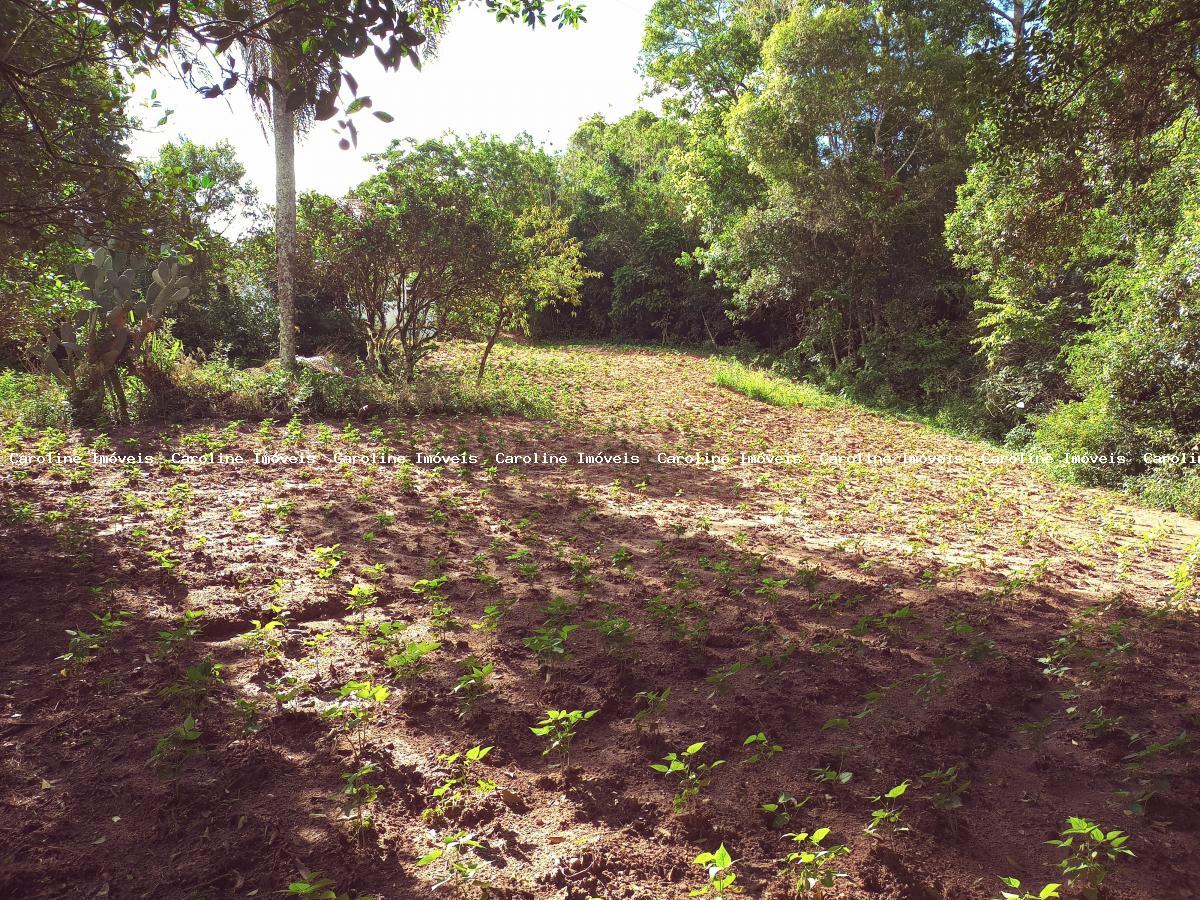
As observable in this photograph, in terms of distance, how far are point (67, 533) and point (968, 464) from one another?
9482mm

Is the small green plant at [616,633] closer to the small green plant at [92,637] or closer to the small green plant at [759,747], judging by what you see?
the small green plant at [759,747]

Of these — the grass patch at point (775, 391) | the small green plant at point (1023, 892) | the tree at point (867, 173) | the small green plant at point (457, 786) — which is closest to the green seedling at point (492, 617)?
the small green plant at point (457, 786)

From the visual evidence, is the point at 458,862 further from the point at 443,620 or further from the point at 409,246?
the point at 409,246

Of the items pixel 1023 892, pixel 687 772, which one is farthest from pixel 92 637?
pixel 1023 892

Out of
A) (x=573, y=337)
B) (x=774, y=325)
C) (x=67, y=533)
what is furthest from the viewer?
(x=573, y=337)

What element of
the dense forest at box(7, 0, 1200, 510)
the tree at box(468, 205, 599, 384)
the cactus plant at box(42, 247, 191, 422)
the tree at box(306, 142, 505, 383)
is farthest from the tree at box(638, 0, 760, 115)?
the cactus plant at box(42, 247, 191, 422)

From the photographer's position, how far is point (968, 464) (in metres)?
8.78

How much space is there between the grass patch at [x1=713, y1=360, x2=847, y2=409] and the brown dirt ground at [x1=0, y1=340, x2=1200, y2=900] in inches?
281

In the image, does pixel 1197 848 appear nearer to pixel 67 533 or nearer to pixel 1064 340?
pixel 67 533

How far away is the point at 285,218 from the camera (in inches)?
377

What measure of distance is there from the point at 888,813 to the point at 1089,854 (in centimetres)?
53

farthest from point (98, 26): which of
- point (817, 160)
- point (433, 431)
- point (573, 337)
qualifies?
point (573, 337)

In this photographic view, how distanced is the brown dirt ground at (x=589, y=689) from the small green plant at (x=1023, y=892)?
0.05 metres

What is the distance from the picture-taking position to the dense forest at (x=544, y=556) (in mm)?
2053
